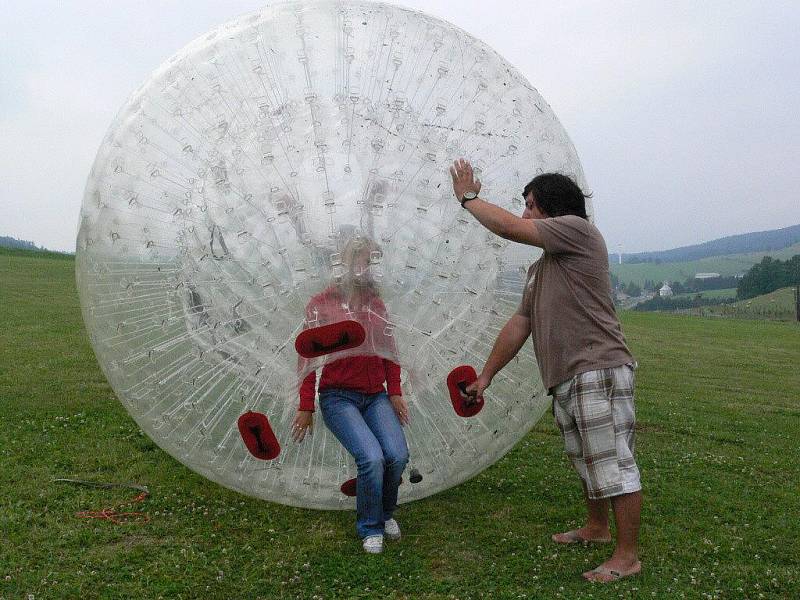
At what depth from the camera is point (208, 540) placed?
13.5ft

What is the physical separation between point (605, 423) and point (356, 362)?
1.26 metres

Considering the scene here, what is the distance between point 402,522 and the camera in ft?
14.7

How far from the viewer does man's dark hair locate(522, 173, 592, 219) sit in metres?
3.67

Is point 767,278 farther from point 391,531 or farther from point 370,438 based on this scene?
point 370,438

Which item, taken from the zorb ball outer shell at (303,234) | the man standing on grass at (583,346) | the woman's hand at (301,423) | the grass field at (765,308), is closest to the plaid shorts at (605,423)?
the man standing on grass at (583,346)

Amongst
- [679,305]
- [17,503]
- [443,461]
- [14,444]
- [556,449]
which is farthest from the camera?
[679,305]

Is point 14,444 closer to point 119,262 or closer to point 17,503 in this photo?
point 17,503

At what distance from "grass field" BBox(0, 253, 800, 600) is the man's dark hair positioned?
1820 mm

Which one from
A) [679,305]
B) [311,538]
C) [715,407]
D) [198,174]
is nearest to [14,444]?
[311,538]

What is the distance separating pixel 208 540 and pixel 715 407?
6337 millimetres

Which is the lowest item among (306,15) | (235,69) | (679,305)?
(679,305)

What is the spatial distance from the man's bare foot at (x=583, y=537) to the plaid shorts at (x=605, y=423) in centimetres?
59

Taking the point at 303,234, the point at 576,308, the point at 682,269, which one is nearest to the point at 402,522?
the point at 576,308

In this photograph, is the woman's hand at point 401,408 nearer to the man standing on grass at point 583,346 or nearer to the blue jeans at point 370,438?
the blue jeans at point 370,438
